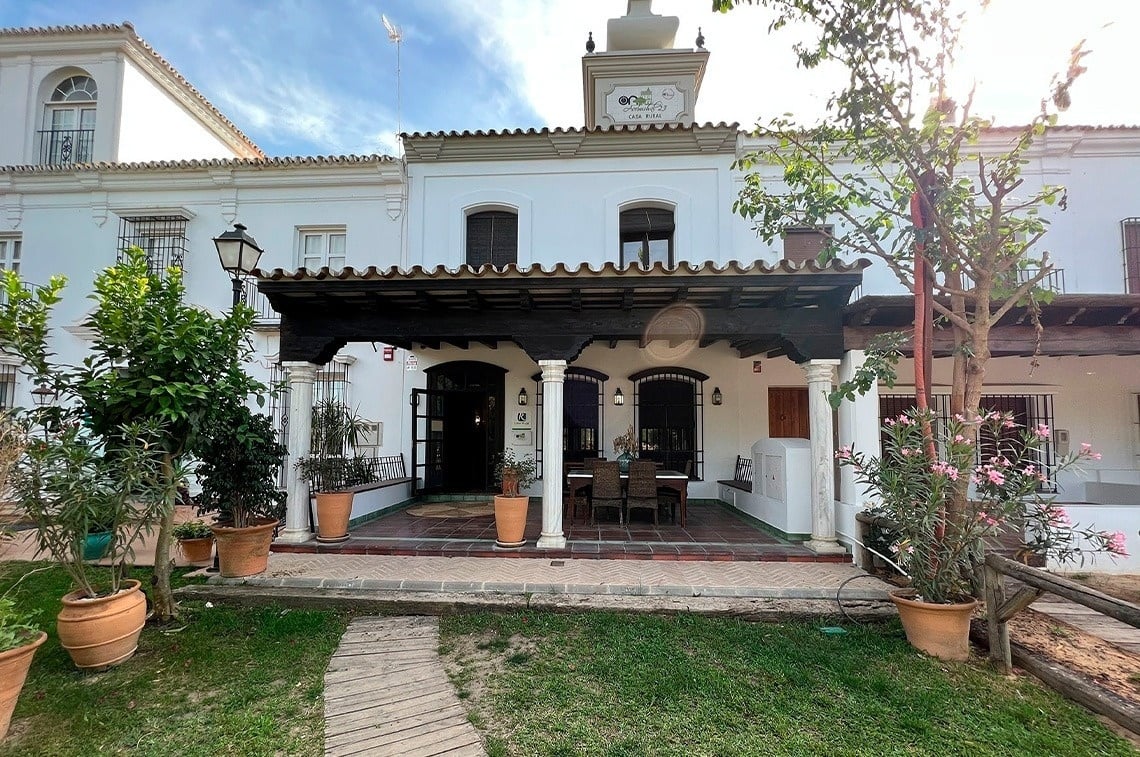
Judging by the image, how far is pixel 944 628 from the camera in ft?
11.5

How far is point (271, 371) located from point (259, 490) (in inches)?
201

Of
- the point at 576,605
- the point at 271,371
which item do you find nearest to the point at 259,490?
the point at 576,605

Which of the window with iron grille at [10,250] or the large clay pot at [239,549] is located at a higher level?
the window with iron grille at [10,250]

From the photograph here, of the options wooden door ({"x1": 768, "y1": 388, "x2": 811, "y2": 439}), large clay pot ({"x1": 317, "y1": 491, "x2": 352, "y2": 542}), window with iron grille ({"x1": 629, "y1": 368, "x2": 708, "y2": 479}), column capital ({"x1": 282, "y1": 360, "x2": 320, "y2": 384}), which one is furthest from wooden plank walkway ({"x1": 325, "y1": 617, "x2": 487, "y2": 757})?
wooden door ({"x1": 768, "y1": 388, "x2": 811, "y2": 439})

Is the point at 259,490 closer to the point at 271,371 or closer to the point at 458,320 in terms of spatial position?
the point at 458,320

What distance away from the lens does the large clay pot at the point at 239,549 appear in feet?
15.5

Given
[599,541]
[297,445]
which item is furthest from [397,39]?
[599,541]

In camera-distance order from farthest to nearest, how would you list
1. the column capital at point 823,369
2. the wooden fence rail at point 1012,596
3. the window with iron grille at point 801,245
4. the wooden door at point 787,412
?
the wooden door at point 787,412
the window with iron grille at point 801,245
the column capital at point 823,369
the wooden fence rail at point 1012,596

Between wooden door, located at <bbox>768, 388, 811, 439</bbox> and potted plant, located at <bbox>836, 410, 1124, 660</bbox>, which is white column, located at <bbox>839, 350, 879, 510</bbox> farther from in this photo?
wooden door, located at <bbox>768, 388, 811, 439</bbox>

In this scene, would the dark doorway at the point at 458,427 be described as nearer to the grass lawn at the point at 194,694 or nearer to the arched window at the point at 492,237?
the arched window at the point at 492,237

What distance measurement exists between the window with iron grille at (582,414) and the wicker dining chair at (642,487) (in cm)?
232

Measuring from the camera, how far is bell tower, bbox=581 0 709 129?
9.87m

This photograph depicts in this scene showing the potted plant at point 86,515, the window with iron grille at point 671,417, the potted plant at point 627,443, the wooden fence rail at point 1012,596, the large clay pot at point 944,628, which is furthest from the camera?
the window with iron grille at point 671,417

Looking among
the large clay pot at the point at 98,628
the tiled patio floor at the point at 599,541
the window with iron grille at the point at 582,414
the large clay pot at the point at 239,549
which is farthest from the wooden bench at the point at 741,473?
the large clay pot at the point at 98,628
